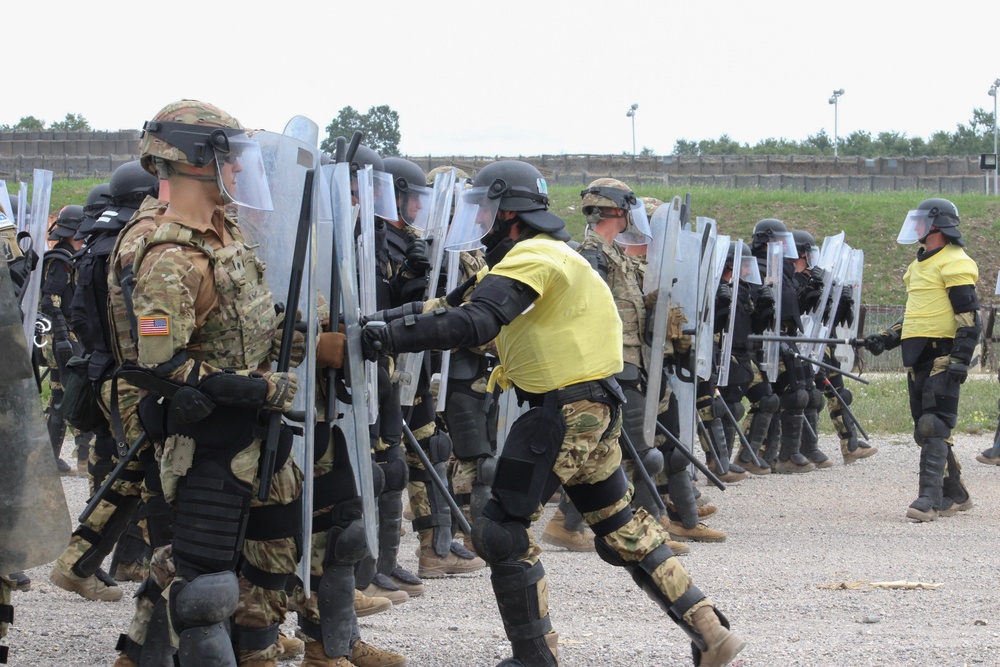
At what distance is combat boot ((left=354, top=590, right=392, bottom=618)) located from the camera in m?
5.61

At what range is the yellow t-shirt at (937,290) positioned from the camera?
8719 mm

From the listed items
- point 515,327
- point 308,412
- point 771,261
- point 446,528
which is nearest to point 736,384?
point 771,261

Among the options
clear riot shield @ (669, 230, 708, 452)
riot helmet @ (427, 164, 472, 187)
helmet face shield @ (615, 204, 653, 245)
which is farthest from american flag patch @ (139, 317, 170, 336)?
clear riot shield @ (669, 230, 708, 452)

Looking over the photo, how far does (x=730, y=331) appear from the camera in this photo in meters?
9.27

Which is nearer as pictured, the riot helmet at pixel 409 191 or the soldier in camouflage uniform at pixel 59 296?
the riot helmet at pixel 409 191

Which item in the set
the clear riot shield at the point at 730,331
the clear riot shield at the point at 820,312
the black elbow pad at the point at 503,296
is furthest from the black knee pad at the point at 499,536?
the clear riot shield at the point at 820,312

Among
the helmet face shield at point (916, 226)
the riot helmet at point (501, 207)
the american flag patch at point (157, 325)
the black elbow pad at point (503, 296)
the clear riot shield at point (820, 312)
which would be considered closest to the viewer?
the american flag patch at point (157, 325)

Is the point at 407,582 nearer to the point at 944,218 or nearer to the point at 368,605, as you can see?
the point at 368,605

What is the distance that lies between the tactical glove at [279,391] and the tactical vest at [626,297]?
3.65 metres

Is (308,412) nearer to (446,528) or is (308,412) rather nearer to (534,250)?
(534,250)

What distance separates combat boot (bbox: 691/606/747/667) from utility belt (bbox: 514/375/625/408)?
33.9 inches

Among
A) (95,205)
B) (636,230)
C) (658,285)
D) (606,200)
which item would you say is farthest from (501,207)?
(636,230)

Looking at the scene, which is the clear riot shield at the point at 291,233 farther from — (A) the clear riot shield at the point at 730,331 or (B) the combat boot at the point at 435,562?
(A) the clear riot shield at the point at 730,331

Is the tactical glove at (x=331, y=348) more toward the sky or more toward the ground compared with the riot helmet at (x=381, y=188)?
more toward the ground
